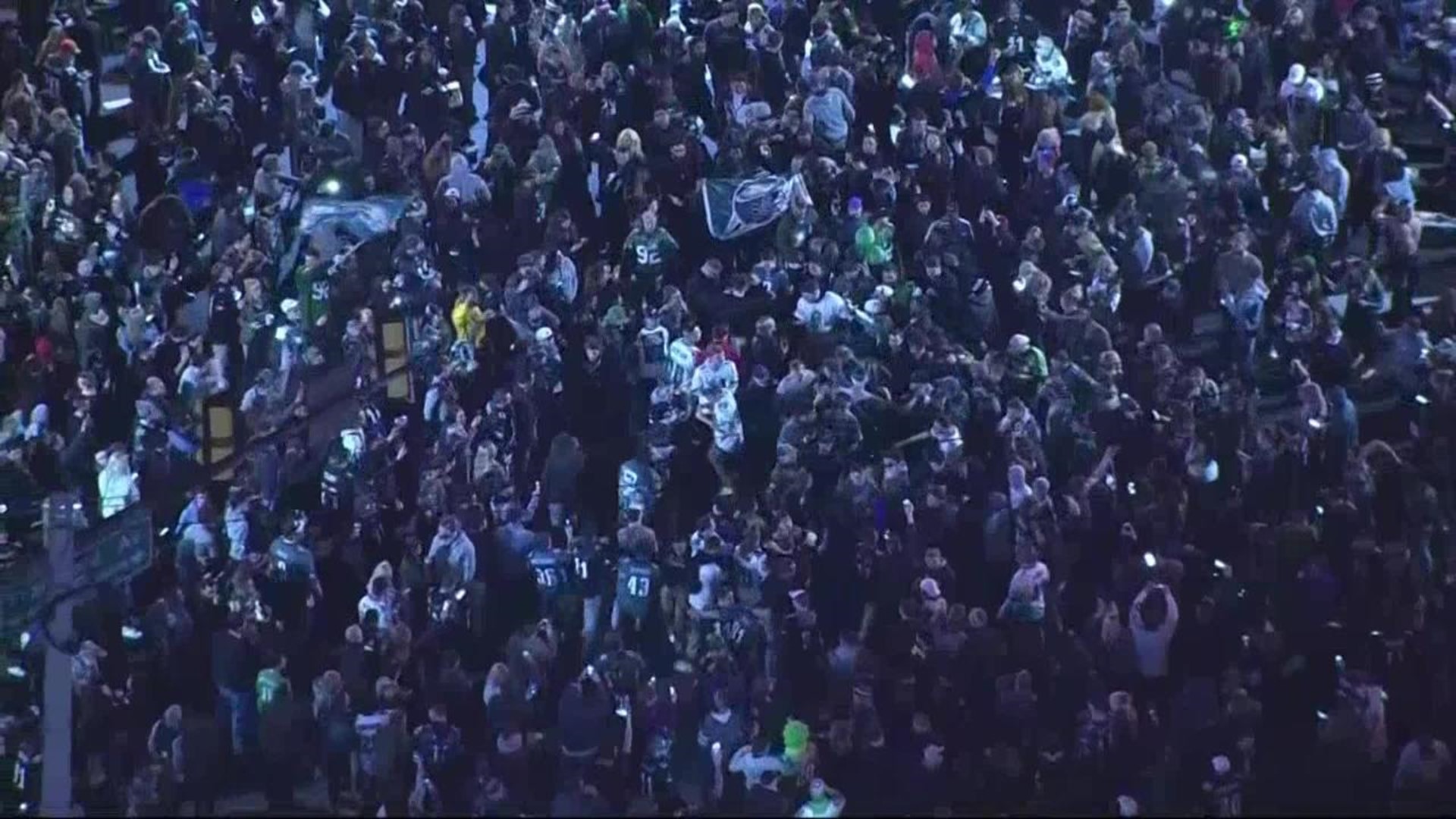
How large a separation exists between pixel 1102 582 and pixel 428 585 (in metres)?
5.79

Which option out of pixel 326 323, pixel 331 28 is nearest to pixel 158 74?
pixel 331 28

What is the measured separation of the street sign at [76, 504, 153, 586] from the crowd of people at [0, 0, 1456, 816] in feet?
1.52

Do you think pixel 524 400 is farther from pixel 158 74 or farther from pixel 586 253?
pixel 158 74

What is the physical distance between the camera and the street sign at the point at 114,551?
2823cm

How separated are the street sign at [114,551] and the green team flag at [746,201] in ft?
22.9

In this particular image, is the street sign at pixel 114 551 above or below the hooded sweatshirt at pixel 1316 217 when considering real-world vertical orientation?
below

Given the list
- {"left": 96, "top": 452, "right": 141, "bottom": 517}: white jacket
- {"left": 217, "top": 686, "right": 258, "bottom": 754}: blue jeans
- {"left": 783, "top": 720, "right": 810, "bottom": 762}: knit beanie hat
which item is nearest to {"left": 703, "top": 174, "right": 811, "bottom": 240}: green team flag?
{"left": 96, "top": 452, "right": 141, "bottom": 517}: white jacket

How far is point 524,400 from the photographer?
100 feet

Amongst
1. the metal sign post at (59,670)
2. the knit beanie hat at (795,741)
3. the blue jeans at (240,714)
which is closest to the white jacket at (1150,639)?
the knit beanie hat at (795,741)

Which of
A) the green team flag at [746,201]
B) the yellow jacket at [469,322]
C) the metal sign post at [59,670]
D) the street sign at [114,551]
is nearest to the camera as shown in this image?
the metal sign post at [59,670]

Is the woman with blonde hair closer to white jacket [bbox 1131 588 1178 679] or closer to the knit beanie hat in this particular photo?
the knit beanie hat

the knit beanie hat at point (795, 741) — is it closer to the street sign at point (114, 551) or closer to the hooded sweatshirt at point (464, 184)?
the street sign at point (114, 551)

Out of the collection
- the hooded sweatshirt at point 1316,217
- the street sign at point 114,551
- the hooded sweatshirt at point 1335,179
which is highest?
the hooded sweatshirt at point 1335,179

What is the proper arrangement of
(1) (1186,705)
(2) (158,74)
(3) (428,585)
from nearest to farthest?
(1) (1186,705) < (3) (428,585) < (2) (158,74)
